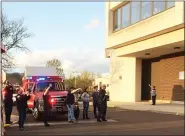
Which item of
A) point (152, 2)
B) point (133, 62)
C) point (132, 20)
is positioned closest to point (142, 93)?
point (133, 62)

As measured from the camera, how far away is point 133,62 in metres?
36.6

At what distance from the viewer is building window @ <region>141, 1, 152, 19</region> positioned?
31.1m

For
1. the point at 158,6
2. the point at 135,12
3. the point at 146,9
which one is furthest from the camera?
the point at 135,12

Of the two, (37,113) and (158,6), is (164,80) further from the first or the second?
(37,113)

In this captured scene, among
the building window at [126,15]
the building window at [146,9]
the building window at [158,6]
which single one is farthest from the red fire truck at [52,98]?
the building window at [126,15]

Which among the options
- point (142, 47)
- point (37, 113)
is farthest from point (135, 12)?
point (37, 113)

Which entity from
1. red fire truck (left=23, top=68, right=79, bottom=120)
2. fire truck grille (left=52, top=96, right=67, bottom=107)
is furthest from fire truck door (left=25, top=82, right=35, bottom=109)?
fire truck grille (left=52, top=96, right=67, bottom=107)

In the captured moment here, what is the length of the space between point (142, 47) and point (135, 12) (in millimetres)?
4154

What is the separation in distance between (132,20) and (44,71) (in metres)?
12.0

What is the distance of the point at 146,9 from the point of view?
31.9m

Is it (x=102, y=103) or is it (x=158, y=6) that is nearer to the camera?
(x=102, y=103)

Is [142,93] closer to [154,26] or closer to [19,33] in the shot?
→ [154,26]

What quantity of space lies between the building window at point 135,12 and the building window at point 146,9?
72 cm

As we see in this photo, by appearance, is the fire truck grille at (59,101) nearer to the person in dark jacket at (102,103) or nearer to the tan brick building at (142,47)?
the person in dark jacket at (102,103)
